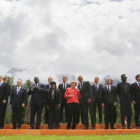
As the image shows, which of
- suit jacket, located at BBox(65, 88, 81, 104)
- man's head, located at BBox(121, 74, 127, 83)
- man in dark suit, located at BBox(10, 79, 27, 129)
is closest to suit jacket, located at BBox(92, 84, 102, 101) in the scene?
man's head, located at BBox(121, 74, 127, 83)

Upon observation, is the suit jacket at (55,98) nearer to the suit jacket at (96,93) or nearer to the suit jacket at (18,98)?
the suit jacket at (18,98)

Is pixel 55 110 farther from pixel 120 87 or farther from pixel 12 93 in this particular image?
pixel 120 87

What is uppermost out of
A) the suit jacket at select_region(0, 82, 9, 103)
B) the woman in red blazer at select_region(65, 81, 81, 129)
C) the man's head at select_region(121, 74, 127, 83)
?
the man's head at select_region(121, 74, 127, 83)

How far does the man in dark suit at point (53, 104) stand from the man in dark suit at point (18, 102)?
3.93 ft

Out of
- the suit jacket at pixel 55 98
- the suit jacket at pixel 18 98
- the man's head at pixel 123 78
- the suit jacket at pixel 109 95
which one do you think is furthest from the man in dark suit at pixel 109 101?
the suit jacket at pixel 18 98

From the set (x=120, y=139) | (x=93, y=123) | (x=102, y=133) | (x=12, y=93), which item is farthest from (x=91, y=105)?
(x=12, y=93)

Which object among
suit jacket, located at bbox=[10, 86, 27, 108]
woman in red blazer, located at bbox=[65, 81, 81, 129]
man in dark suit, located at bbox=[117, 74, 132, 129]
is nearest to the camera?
woman in red blazer, located at bbox=[65, 81, 81, 129]

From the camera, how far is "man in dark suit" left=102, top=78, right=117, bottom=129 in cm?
1023

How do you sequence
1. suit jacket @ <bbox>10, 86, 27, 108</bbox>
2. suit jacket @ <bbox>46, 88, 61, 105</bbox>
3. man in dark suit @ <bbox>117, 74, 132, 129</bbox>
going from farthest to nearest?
man in dark suit @ <bbox>117, 74, 132, 129</bbox>, suit jacket @ <bbox>10, 86, 27, 108</bbox>, suit jacket @ <bbox>46, 88, 61, 105</bbox>

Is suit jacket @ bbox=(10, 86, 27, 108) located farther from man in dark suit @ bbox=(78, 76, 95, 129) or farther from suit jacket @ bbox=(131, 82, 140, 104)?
suit jacket @ bbox=(131, 82, 140, 104)

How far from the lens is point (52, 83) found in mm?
10422

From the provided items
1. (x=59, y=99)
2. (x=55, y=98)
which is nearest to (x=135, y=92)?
(x=59, y=99)

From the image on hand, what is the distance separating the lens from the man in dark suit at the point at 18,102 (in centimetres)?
1033

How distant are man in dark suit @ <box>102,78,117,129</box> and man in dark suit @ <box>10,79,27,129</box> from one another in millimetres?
3806
